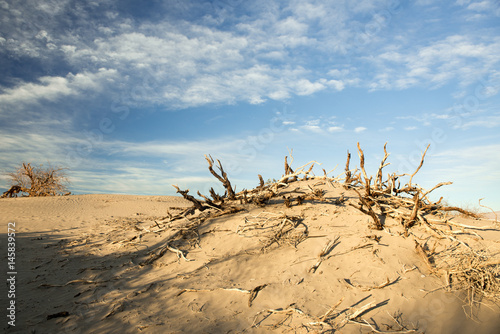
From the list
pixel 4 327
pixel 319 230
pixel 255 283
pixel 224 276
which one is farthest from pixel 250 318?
pixel 4 327

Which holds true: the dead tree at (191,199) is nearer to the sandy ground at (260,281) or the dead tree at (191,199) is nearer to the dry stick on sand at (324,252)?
the sandy ground at (260,281)

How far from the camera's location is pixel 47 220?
34.8 ft

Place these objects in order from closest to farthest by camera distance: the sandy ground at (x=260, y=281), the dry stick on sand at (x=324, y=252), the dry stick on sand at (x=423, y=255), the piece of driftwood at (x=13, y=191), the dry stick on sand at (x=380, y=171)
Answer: the sandy ground at (x=260, y=281)
the dry stick on sand at (x=423, y=255)
the dry stick on sand at (x=324, y=252)
the dry stick on sand at (x=380, y=171)
the piece of driftwood at (x=13, y=191)

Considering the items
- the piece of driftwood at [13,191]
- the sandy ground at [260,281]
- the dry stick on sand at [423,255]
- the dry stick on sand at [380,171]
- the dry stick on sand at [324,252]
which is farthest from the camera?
the piece of driftwood at [13,191]

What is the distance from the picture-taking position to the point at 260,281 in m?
4.05

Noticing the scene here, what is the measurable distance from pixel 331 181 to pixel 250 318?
3.79 metres

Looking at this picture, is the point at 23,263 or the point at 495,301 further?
the point at 23,263

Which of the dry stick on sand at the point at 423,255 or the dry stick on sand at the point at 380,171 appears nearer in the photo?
the dry stick on sand at the point at 423,255

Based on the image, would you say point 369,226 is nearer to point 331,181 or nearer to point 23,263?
point 331,181

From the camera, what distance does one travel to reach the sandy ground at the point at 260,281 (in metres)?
3.41

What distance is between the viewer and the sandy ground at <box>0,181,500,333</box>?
3412mm

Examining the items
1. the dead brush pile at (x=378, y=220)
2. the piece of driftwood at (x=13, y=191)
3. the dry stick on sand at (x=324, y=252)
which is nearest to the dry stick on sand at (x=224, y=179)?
the dead brush pile at (x=378, y=220)

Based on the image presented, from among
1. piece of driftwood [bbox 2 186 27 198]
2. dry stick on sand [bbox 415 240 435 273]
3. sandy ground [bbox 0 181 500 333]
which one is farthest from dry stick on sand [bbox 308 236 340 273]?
piece of driftwood [bbox 2 186 27 198]

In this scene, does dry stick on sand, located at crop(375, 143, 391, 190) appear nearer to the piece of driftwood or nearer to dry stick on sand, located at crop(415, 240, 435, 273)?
dry stick on sand, located at crop(415, 240, 435, 273)
